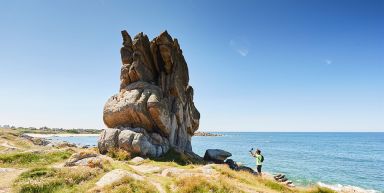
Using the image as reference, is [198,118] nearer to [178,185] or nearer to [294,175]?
[294,175]

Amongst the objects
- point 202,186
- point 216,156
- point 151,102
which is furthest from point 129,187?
point 216,156

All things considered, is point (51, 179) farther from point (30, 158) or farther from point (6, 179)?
point (30, 158)

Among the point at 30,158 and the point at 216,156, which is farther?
the point at 216,156

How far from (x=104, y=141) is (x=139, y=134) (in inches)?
215

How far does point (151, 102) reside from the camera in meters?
35.7

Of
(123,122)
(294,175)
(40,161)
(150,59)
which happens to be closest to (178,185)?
(40,161)

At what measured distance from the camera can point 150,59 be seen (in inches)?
1718

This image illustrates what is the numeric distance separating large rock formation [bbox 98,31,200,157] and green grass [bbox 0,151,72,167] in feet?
25.7

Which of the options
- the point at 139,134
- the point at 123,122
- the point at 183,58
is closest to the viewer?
the point at 139,134

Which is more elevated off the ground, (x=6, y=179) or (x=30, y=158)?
(x=30, y=158)

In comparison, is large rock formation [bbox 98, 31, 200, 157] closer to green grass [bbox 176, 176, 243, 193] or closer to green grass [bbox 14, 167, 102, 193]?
green grass [bbox 14, 167, 102, 193]

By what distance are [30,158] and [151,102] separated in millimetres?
15650

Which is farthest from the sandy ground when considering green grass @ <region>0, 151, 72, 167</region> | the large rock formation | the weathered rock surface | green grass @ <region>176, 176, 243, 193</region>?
the weathered rock surface

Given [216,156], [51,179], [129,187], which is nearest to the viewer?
[129,187]
